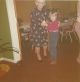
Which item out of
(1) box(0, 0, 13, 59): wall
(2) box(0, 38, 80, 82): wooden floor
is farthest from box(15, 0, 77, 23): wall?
(1) box(0, 0, 13, 59): wall

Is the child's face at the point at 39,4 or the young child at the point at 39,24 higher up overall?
the child's face at the point at 39,4

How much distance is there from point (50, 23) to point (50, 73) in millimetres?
680

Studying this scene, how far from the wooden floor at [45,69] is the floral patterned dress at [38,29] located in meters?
0.32

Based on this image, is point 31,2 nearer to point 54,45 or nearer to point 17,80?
point 54,45

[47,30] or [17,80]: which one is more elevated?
[47,30]

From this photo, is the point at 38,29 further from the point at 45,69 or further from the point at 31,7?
the point at 31,7

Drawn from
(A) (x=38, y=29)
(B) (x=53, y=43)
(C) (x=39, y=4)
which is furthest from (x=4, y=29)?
(B) (x=53, y=43)

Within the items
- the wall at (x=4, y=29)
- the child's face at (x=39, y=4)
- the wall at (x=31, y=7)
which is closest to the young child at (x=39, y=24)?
the child's face at (x=39, y=4)

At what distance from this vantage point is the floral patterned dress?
3.09 m

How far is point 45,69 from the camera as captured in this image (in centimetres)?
311

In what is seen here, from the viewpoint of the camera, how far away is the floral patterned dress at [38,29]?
10.1ft

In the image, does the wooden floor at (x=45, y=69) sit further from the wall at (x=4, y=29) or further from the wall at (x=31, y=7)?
the wall at (x=31, y=7)

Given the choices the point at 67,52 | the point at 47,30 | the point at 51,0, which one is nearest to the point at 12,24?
the point at 47,30

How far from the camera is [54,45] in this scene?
121 inches
